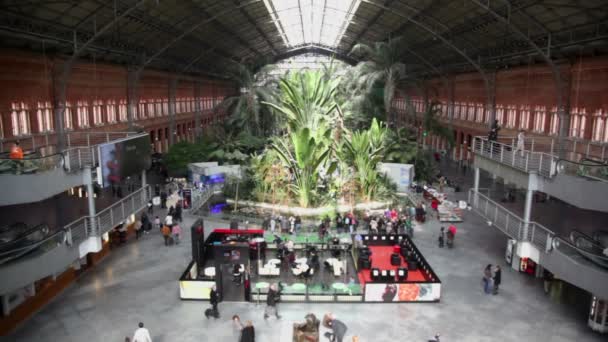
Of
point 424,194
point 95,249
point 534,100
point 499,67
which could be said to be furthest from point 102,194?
point 499,67

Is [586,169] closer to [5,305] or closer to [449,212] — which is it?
[449,212]

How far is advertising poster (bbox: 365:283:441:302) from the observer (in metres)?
14.3

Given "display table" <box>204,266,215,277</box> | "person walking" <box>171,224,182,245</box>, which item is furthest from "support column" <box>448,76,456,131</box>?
"display table" <box>204,266,215,277</box>

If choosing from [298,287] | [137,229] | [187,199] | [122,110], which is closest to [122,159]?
[137,229]

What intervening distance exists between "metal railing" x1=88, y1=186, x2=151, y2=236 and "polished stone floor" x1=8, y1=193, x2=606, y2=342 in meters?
2.09

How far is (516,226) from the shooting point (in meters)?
14.9

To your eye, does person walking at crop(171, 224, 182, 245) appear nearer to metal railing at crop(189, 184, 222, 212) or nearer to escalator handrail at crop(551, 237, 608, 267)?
metal railing at crop(189, 184, 222, 212)

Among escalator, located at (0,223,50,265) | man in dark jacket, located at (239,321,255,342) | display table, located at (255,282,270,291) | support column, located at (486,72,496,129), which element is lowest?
display table, located at (255,282,270,291)

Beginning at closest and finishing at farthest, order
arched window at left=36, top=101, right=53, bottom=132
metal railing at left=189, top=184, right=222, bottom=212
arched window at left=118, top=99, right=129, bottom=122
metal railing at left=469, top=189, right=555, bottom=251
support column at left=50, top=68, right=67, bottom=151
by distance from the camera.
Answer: metal railing at left=469, top=189, right=555, bottom=251, arched window at left=36, top=101, right=53, bottom=132, support column at left=50, top=68, right=67, bottom=151, metal railing at left=189, top=184, right=222, bottom=212, arched window at left=118, top=99, right=129, bottom=122

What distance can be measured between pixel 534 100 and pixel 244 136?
2060cm

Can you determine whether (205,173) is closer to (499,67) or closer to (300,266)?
(300,266)

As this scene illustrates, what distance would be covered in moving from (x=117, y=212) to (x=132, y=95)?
1721 centimetres

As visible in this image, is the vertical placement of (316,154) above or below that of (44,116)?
below

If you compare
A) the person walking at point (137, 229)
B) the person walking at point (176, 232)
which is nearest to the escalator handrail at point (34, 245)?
the person walking at point (176, 232)
